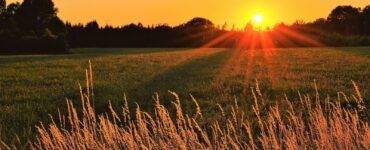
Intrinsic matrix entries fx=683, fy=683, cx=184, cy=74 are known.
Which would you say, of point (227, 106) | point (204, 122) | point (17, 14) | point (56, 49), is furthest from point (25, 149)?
point (17, 14)

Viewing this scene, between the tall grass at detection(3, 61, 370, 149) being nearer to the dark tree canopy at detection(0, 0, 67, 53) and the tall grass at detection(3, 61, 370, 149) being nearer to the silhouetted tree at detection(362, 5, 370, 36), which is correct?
the dark tree canopy at detection(0, 0, 67, 53)

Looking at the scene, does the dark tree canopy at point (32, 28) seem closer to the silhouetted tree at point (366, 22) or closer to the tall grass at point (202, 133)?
the silhouetted tree at point (366, 22)

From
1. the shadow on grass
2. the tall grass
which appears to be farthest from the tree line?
the tall grass

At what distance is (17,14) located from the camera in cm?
7294

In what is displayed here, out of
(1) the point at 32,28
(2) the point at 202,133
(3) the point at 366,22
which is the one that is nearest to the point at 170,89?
(2) the point at 202,133

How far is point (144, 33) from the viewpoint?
294 feet

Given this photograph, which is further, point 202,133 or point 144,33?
point 144,33

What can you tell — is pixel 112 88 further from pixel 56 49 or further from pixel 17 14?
pixel 17 14

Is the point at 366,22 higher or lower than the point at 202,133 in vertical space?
lower

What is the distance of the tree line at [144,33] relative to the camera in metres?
65.8

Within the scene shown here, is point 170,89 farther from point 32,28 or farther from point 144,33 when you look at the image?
point 144,33

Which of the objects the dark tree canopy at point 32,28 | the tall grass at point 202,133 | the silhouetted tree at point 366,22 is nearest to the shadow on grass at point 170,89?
the tall grass at point 202,133

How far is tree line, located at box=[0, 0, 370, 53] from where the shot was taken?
65.8 metres

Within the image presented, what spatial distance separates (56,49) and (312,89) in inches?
1953
